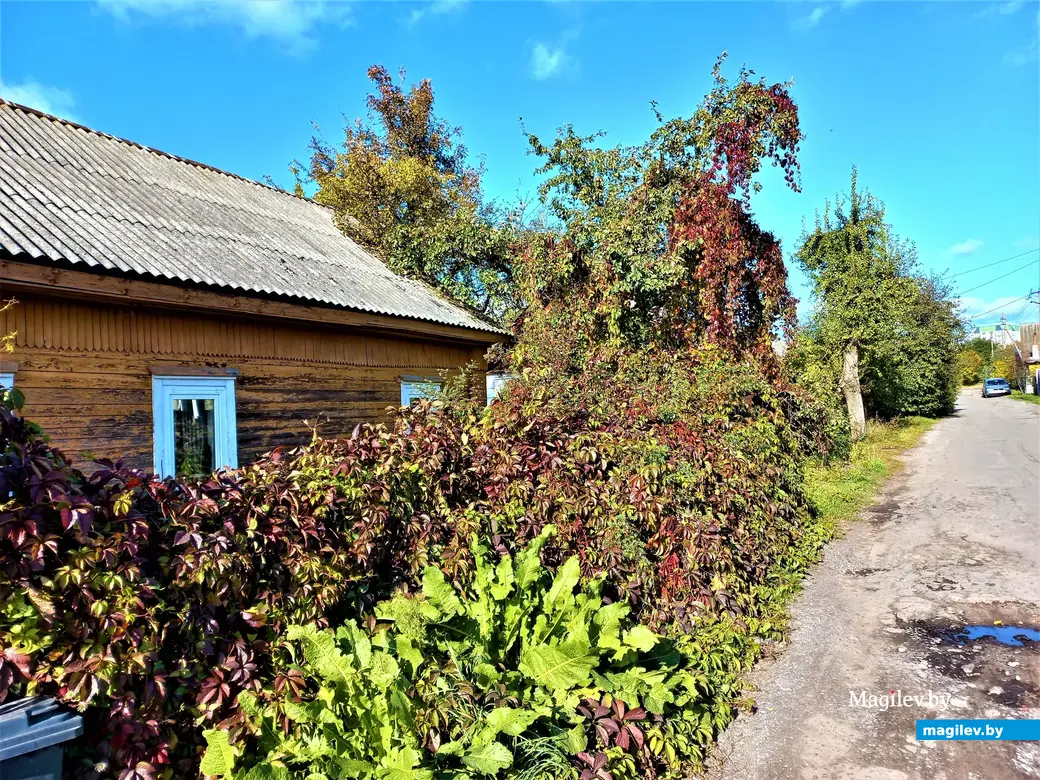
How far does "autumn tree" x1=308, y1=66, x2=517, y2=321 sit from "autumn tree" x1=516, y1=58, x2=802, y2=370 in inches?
59.5

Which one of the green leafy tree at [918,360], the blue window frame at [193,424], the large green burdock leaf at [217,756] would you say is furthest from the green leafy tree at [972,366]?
the large green burdock leaf at [217,756]

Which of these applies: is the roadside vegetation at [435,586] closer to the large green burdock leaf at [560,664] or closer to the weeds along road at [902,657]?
the large green burdock leaf at [560,664]

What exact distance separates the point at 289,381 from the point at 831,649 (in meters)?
6.77

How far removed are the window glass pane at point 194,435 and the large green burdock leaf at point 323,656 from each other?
489 centimetres

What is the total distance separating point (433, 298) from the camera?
1163cm

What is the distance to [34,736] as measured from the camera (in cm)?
184

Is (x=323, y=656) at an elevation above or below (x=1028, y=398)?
below

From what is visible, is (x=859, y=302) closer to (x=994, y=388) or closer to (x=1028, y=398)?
(x=1028, y=398)

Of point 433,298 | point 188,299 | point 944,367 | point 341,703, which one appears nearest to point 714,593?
point 341,703

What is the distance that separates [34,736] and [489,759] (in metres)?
1.63

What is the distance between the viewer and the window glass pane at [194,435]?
6.80 meters

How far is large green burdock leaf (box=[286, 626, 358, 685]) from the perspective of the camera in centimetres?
261

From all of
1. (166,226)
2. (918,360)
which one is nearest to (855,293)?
(918,360)

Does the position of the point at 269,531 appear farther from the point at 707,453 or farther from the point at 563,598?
the point at 707,453
